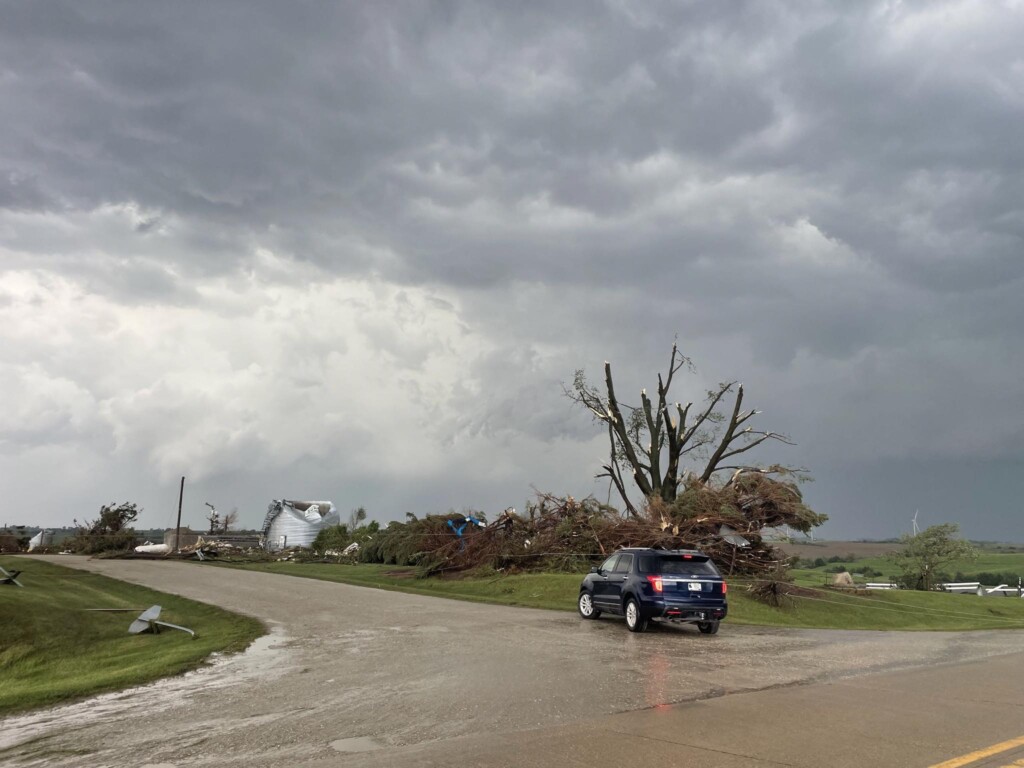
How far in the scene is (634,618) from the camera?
17.2 metres

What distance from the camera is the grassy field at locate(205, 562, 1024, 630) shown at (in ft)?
77.3

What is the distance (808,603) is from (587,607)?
9.50 m

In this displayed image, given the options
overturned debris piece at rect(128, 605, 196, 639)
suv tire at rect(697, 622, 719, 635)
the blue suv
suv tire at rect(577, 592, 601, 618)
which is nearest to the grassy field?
suv tire at rect(577, 592, 601, 618)

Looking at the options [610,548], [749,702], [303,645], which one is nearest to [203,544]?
[610,548]

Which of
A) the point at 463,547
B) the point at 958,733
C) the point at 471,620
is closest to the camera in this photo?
the point at 958,733

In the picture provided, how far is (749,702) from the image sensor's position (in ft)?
30.7

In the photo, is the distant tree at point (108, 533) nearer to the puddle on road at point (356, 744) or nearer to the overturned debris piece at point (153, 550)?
the overturned debris piece at point (153, 550)

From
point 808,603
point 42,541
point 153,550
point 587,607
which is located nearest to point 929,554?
point 808,603

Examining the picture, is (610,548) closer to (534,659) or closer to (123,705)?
(534,659)

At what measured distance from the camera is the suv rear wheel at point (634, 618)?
17.1m

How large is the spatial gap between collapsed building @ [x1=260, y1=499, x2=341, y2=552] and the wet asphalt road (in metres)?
49.5

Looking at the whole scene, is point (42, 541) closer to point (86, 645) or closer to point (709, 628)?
point (86, 645)

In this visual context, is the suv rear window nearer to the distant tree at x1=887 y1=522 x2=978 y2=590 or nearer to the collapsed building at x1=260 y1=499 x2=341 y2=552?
the distant tree at x1=887 y1=522 x2=978 y2=590

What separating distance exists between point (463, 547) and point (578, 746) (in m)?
26.8
